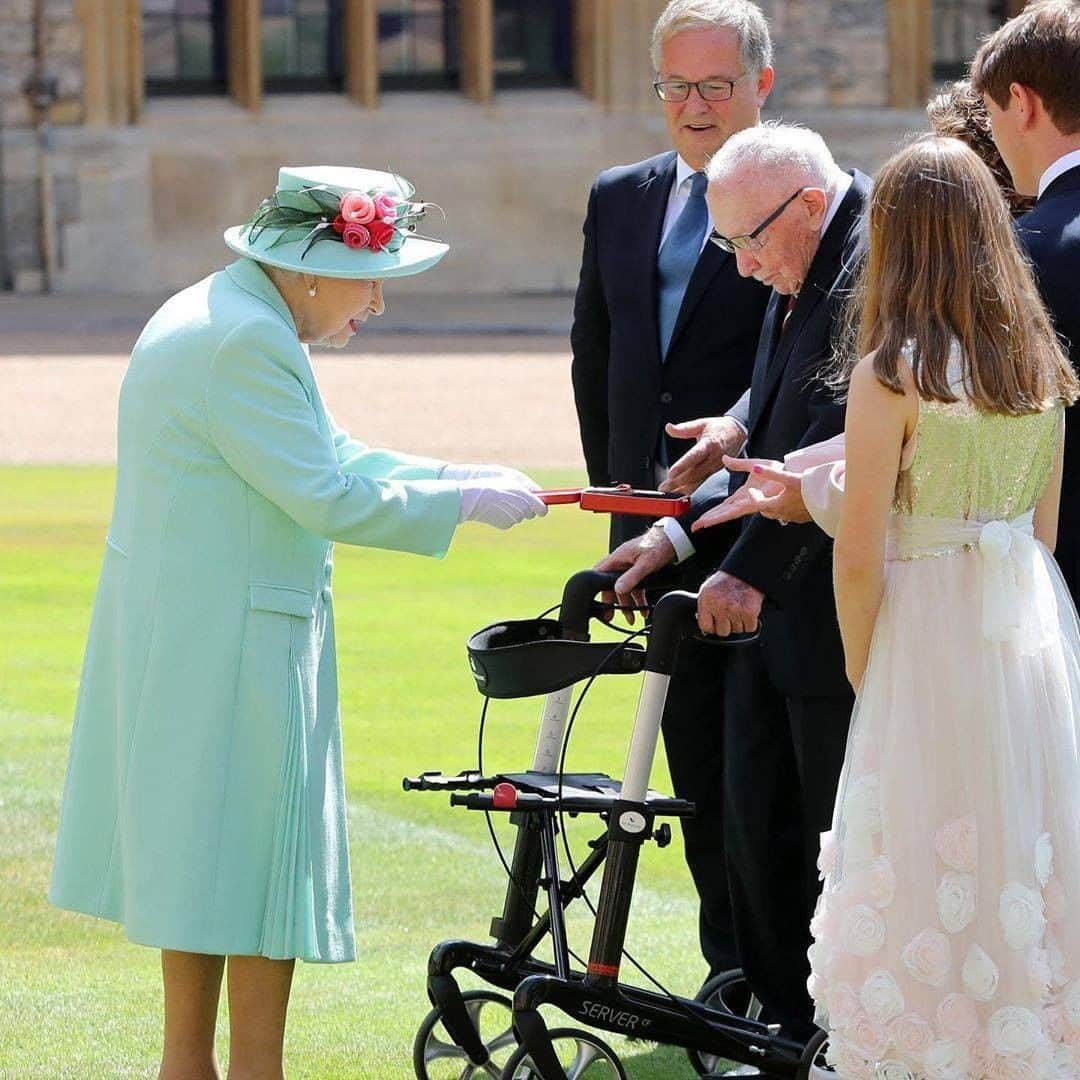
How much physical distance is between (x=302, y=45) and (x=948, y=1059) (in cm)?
2221

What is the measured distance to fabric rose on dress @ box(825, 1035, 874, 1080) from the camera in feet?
11.1

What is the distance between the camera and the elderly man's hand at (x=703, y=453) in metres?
4.19

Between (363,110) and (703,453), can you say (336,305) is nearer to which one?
(703,453)

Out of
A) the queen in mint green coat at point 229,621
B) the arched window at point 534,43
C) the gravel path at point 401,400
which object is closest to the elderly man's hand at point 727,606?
the queen in mint green coat at point 229,621

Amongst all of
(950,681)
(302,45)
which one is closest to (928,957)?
(950,681)

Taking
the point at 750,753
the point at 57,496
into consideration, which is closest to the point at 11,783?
the point at 750,753

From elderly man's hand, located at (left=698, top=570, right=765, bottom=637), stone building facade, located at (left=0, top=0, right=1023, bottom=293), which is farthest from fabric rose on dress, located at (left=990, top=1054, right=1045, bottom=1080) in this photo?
stone building facade, located at (left=0, top=0, right=1023, bottom=293)

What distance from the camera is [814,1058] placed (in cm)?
373

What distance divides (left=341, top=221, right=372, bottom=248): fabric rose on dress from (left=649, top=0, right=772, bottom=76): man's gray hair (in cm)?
126

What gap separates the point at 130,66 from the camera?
23.5m

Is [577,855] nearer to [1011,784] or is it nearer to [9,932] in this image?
[9,932]

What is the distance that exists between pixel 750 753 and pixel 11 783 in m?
3.04

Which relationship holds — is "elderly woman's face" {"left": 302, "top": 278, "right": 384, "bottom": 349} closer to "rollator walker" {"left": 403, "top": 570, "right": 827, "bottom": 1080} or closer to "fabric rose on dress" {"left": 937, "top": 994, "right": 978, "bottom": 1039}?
"rollator walker" {"left": 403, "top": 570, "right": 827, "bottom": 1080}

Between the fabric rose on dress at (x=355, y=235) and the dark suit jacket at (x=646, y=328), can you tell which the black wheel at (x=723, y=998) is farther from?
the fabric rose on dress at (x=355, y=235)
